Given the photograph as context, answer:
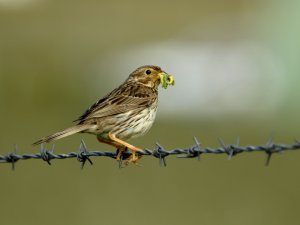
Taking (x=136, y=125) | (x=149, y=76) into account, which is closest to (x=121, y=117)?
(x=136, y=125)

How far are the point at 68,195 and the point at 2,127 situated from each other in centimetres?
571

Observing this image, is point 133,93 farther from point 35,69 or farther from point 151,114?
point 35,69

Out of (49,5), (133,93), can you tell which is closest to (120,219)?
(133,93)

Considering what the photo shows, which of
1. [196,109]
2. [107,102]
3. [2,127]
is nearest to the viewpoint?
[107,102]

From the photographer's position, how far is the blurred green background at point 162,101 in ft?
54.6

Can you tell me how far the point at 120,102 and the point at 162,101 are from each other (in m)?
15.5

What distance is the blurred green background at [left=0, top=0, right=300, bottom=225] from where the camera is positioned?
1666 centimetres

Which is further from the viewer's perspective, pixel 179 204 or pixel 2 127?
pixel 2 127

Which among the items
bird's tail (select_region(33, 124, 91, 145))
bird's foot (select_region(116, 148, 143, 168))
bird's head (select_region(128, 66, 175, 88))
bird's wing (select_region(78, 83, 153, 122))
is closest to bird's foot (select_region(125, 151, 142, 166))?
bird's foot (select_region(116, 148, 143, 168))

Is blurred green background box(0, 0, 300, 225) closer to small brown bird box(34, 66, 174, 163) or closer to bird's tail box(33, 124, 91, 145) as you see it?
small brown bird box(34, 66, 174, 163)

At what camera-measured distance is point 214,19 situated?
36062 millimetres

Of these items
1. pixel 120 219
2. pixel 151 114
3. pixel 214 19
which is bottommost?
pixel 120 219

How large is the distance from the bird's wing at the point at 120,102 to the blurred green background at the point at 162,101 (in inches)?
195

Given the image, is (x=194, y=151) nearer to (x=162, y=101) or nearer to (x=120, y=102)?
(x=120, y=102)
